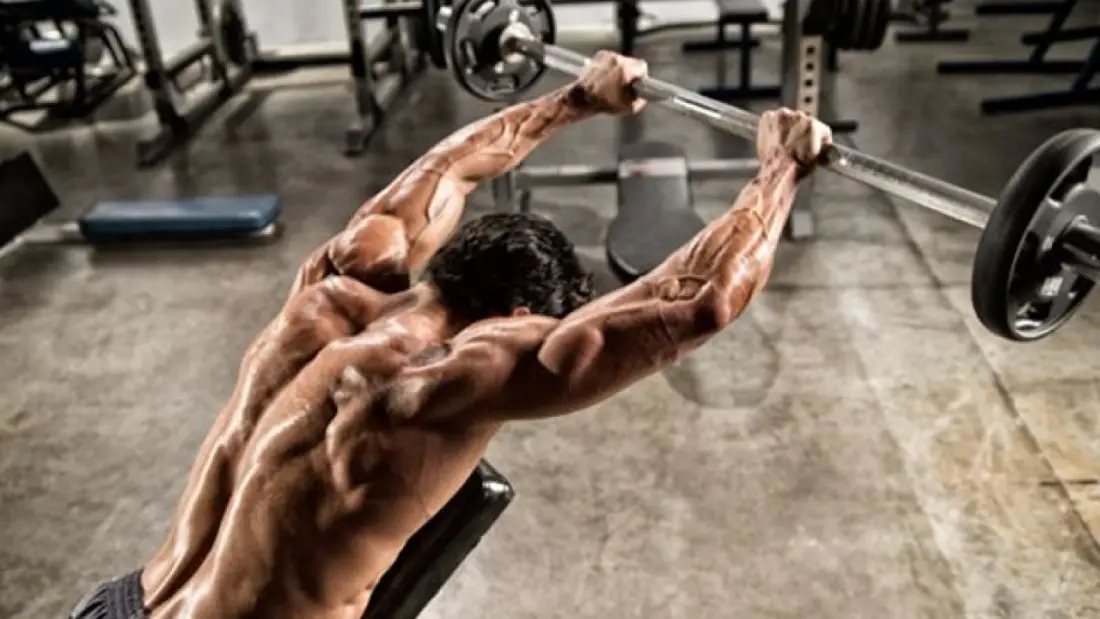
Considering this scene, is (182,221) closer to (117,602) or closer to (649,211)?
(649,211)

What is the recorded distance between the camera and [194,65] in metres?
6.24

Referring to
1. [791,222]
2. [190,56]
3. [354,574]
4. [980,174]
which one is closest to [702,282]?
[354,574]

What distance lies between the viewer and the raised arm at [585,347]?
1367mm

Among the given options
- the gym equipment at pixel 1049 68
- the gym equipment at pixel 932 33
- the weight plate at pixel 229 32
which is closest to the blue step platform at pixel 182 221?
the weight plate at pixel 229 32

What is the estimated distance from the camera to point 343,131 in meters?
5.16

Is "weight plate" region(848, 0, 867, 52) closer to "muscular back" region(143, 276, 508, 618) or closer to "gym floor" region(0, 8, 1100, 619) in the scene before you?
"gym floor" region(0, 8, 1100, 619)

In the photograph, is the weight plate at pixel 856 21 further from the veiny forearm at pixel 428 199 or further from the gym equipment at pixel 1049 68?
the gym equipment at pixel 1049 68

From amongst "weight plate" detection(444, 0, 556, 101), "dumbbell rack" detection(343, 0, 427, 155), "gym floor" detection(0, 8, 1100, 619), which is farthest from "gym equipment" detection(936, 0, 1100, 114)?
"weight plate" detection(444, 0, 556, 101)

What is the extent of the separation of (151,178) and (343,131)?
94 centimetres

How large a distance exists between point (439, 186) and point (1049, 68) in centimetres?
435

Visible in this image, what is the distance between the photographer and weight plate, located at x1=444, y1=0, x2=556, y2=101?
99.3 inches

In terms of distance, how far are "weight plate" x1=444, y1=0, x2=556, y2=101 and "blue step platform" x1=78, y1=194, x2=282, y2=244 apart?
1.59 meters

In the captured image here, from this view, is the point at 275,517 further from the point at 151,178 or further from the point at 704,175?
the point at 151,178

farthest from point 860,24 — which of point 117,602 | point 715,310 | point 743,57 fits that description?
point 117,602
